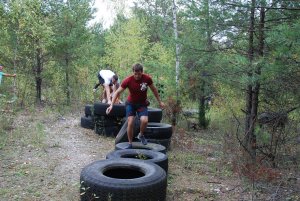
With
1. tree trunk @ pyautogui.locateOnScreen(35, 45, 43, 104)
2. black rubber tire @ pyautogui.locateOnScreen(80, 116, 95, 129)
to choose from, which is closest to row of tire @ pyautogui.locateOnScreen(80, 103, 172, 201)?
black rubber tire @ pyautogui.locateOnScreen(80, 116, 95, 129)

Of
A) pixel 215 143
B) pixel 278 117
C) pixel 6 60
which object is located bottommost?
pixel 215 143

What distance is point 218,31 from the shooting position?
8.68m

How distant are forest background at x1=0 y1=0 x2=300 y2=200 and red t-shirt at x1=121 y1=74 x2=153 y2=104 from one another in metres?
1.88

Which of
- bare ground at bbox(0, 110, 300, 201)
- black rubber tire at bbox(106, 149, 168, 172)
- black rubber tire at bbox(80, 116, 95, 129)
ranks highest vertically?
black rubber tire at bbox(80, 116, 95, 129)

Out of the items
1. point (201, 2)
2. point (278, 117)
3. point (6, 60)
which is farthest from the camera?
point (6, 60)

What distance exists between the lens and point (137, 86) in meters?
7.02

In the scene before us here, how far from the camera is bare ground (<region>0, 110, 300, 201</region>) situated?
5.49 metres

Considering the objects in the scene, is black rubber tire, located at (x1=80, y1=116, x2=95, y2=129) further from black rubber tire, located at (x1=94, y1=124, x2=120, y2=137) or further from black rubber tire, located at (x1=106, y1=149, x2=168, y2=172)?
black rubber tire, located at (x1=106, y1=149, x2=168, y2=172)

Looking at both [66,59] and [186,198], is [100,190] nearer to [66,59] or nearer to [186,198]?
[186,198]

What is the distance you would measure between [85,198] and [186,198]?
166 cm

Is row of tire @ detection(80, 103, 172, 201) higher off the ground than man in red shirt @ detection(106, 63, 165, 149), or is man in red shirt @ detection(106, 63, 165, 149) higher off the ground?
man in red shirt @ detection(106, 63, 165, 149)

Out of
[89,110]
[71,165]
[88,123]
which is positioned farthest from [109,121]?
[71,165]

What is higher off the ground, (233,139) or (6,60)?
(6,60)

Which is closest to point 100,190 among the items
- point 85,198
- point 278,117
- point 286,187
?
point 85,198
